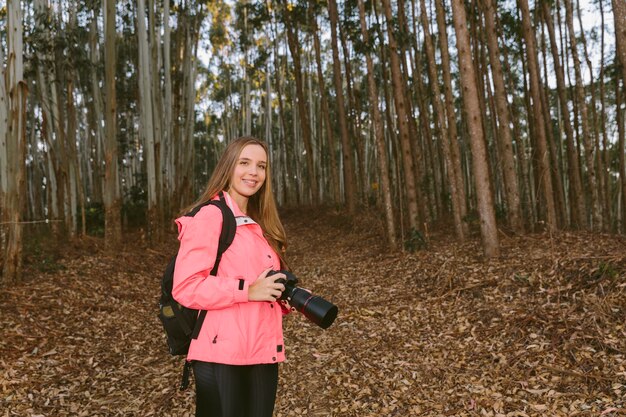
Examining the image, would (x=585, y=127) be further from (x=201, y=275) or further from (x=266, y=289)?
(x=201, y=275)

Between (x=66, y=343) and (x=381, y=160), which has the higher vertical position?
(x=381, y=160)

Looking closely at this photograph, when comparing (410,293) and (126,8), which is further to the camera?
(126,8)

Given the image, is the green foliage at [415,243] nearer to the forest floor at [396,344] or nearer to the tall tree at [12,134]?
the forest floor at [396,344]

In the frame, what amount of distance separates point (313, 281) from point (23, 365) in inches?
185

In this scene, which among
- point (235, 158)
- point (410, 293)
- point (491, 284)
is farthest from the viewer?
point (410, 293)

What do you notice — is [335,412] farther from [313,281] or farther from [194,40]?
[194,40]

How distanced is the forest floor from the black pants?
82.7 inches

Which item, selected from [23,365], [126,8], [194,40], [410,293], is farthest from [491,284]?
[126,8]

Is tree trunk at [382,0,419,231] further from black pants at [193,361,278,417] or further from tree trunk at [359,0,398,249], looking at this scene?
black pants at [193,361,278,417]

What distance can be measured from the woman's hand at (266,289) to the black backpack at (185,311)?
0.18 meters

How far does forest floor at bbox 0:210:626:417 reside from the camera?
11.6 feet

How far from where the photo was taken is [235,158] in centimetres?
183

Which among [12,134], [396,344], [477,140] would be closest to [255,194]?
[396,344]

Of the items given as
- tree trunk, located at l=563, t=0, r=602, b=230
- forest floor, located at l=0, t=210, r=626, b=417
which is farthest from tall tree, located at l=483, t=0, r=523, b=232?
tree trunk, located at l=563, t=0, r=602, b=230
